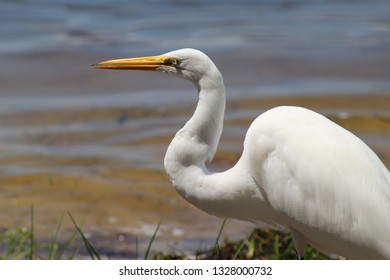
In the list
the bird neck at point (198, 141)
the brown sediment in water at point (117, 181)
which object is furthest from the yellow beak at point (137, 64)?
the brown sediment in water at point (117, 181)

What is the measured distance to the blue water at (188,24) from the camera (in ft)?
36.2

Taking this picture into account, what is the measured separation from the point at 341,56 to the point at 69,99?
3261 mm

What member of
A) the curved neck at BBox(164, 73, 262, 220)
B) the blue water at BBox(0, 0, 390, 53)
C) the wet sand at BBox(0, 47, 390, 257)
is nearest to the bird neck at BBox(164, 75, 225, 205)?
the curved neck at BBox(164, 73, 262, 220)

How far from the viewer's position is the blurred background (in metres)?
6.11

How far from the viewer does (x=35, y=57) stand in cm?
1045

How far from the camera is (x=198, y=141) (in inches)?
151

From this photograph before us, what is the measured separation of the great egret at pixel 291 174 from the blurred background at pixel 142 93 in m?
0.60

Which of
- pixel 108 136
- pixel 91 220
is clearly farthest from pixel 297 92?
pixel 91 220

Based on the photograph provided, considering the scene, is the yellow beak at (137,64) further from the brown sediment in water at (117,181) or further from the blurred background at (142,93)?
the brown sediment in water at (117,181)

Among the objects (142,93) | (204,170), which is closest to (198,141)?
(204,170)

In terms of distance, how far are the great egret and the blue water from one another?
672 centimetres

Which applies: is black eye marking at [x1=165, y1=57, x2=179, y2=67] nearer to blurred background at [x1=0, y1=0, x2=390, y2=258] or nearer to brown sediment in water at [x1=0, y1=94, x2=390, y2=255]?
blurred background at [x1=0, y1=0, x2=390, y2=258]

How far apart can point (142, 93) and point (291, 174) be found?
5.39 m

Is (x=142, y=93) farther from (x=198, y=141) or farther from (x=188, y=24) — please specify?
(x=198, y=141)
